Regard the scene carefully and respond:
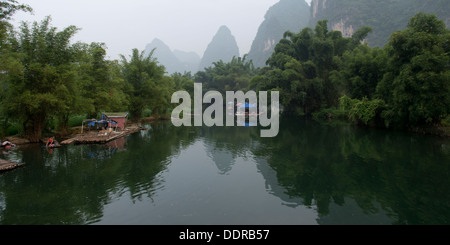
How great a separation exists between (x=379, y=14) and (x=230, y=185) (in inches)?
4185

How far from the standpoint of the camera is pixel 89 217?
7746mm

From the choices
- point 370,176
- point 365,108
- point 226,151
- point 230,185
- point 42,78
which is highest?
point 42,78

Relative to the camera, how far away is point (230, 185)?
→ 10766 millimetres

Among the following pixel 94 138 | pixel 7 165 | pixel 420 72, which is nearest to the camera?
pixel 7 165

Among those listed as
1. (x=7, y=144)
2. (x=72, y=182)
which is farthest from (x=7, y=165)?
(x=7, y=144)

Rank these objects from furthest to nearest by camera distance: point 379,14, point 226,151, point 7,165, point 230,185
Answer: point 379,14, point 226,151, point 7,165, point 230,185

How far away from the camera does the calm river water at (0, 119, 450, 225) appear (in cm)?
781

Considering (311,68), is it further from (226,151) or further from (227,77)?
(227,77)

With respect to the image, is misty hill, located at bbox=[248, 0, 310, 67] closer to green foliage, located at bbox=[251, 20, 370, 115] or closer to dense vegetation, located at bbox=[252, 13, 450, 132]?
green foliage, located at bbox=[251, 20, 370, 115]

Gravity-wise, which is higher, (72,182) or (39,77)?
(39,77)

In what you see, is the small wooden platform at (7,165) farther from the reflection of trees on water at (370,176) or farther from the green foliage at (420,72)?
the green foliage at (420,72)

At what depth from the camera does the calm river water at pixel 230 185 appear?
307 inches

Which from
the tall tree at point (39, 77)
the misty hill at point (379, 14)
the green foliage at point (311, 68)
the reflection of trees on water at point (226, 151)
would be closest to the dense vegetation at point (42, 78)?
the tall tree at point (39, 77)
